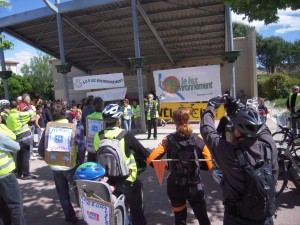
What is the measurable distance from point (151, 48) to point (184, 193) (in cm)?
1514

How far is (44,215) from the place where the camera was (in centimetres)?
503

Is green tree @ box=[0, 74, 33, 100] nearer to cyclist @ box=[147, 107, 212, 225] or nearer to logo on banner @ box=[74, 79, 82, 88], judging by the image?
logo on banner @ box=[74, 79, 82, 88]

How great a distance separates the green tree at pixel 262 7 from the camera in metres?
5.60

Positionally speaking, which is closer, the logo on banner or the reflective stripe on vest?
the reflective stripe on vest

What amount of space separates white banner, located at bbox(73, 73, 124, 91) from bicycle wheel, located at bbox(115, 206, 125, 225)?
376 inches

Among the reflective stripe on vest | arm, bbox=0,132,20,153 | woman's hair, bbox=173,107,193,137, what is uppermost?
woman's hair, bbox=173,107,193,137

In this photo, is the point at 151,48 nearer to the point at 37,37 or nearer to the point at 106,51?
the point at 106,51

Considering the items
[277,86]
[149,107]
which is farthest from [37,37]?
[277,86]

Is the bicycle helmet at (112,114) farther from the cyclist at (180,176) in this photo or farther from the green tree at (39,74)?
the green tree at (39,74)

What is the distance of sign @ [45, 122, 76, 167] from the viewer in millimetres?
4336

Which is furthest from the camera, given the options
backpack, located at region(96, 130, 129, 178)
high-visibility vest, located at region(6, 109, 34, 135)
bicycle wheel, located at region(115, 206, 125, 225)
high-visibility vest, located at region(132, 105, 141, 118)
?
high-visibility vest, located at region(132, 105, 141, 118)

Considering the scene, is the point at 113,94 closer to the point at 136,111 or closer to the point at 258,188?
the point at 136,111

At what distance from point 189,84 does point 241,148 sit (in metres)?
7.47

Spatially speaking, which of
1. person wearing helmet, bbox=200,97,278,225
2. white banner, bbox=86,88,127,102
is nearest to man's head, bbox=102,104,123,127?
person wearing helmet, bbox=200,97,278,225
